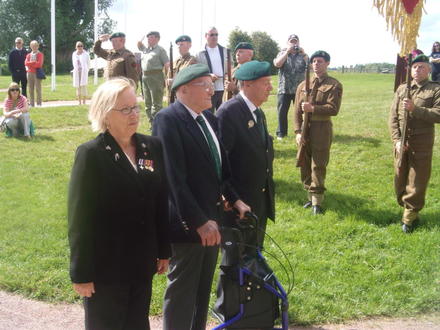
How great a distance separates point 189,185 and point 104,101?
899 millimetres

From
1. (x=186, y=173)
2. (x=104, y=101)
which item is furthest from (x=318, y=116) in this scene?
(x=104, y=101)

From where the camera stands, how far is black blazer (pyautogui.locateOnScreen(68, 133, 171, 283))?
265cm

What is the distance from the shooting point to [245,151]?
396 cm

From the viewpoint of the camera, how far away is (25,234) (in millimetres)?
6082

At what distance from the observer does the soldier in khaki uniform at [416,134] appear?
582 centimetres

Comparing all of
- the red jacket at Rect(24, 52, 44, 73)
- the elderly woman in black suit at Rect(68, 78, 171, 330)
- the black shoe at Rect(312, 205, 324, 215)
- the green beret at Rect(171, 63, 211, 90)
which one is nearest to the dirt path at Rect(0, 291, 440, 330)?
the elderly woman in black suit at Rect(68, 78, 171, 330)

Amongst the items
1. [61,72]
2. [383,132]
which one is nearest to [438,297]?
[383,132]

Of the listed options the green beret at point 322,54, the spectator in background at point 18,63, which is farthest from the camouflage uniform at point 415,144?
the spectator in background at point 18,63

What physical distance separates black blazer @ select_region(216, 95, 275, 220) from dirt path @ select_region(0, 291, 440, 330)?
122cm

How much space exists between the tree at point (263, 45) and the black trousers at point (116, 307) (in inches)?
1366

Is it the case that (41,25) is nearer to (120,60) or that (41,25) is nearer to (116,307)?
(120,60)

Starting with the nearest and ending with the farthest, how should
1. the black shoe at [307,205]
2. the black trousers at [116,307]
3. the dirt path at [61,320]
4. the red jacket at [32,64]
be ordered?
the black trousers at [116,307], the dirt path at [61,320], the black shoe at [307,205], the red jacket at [32,64]

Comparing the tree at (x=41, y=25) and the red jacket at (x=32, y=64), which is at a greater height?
the tree at (x=41, y=25)

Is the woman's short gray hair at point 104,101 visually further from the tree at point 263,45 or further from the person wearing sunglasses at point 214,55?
the tree at point 263,45
